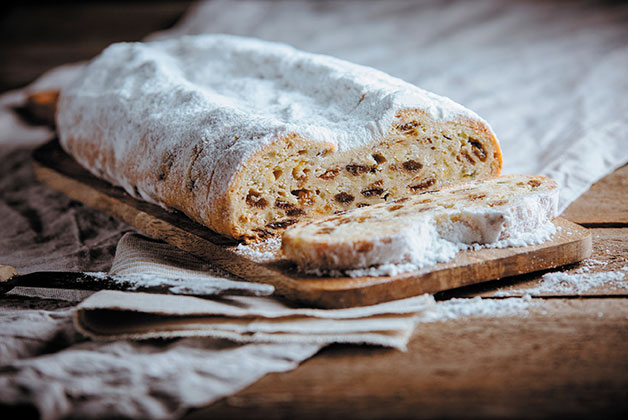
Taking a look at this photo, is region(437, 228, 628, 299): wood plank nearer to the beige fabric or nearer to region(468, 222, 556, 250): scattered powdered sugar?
region(468, 222, 556, 250): scattered powdered sugar

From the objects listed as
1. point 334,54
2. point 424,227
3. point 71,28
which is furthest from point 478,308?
point 71,28

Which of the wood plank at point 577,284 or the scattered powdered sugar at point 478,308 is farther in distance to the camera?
the wood plank at point 577,284

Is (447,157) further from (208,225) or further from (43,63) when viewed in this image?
(43,63)

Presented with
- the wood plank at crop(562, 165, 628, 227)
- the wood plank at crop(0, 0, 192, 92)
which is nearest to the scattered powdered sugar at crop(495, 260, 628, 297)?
the wood plank at crop(562, 165, 628, 227)

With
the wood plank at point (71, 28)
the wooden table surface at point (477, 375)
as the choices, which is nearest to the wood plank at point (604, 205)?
the wooden table surface at point (477, 375)

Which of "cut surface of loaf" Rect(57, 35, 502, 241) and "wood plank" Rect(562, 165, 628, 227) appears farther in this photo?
"wood plank" Rect(562, 165, 628, 227)

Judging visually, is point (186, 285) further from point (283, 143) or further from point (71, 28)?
point (71, 28)

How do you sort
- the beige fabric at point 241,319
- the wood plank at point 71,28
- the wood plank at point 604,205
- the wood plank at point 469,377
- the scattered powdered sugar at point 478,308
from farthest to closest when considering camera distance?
the wood plank at point 71,28 → the wood plank at point 604,205 → the scattered powdered sugar at point 478,308 → the beige fabric at point 241,319 → the wood plank at point 469,377

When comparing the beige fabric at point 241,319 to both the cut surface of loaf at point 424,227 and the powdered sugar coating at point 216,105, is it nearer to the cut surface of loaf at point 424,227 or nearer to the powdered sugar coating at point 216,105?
the cut surface of loaf at point 424,227
